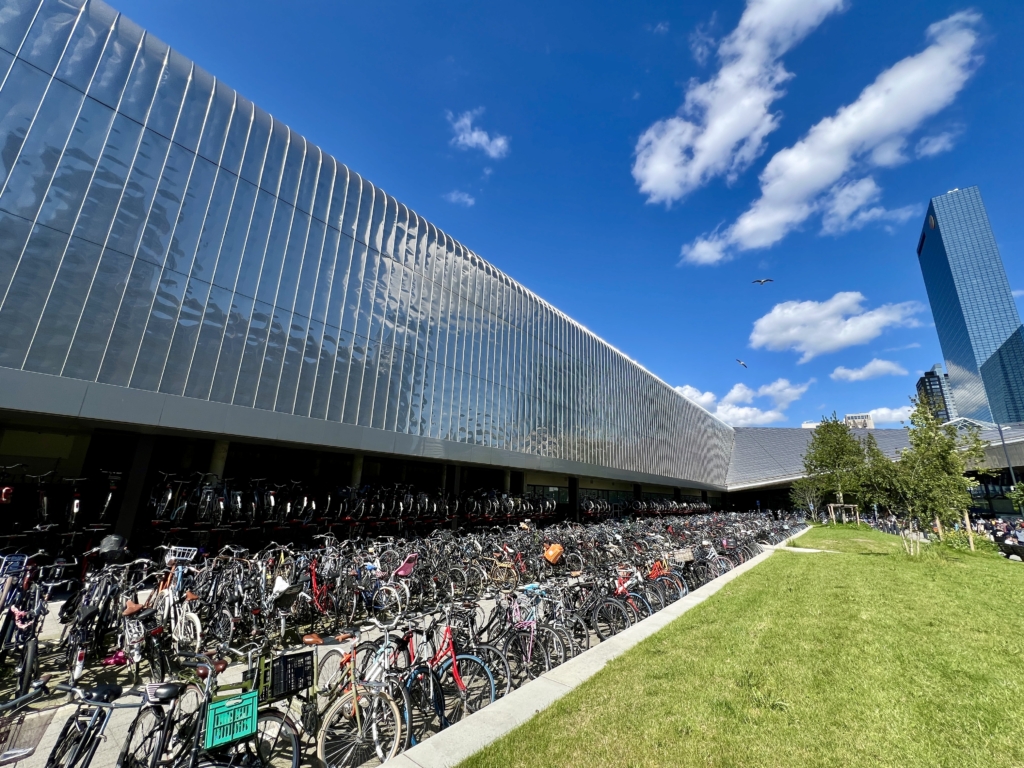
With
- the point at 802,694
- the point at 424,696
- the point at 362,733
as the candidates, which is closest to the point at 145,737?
the point at 362,733

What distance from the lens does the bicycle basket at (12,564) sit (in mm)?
5711

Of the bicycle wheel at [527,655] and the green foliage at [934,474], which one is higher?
the green foliage at [934,474]

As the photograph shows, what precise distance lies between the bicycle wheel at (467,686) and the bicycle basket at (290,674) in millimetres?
1462

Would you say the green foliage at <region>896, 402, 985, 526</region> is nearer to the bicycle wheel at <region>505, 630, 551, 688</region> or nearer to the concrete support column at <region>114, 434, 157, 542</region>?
the bicycle wheel at <region>505, 630, 551, 688</region>

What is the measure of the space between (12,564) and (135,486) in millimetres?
4345

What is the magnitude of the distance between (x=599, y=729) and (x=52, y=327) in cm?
1080

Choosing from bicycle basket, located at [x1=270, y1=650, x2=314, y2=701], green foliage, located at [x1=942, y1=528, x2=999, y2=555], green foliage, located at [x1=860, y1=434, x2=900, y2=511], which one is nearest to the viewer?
bicycle basket, located at [x1=270, y1=650, x2=314, y2=701]

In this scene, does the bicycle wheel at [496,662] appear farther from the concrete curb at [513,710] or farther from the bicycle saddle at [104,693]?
the bicycle saddle at [104,693]

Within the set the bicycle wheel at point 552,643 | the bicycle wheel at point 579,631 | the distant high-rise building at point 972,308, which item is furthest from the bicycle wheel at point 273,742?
the distant high-rise building at point 972,308

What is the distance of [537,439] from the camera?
22.0 m

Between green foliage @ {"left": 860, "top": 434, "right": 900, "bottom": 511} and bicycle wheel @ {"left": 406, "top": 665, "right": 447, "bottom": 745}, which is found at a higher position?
green foliage @ {"left": 860, "top": 434, "right": 900, "bottom": 511}

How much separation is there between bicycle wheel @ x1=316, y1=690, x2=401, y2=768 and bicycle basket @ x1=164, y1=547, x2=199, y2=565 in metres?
4.22

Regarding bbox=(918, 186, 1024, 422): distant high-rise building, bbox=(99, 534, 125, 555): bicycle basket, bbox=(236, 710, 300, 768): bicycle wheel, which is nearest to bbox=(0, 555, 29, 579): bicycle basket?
bbox=(99, 534, 125, 555): bicycle basket

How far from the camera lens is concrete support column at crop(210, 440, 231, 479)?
1294cm
